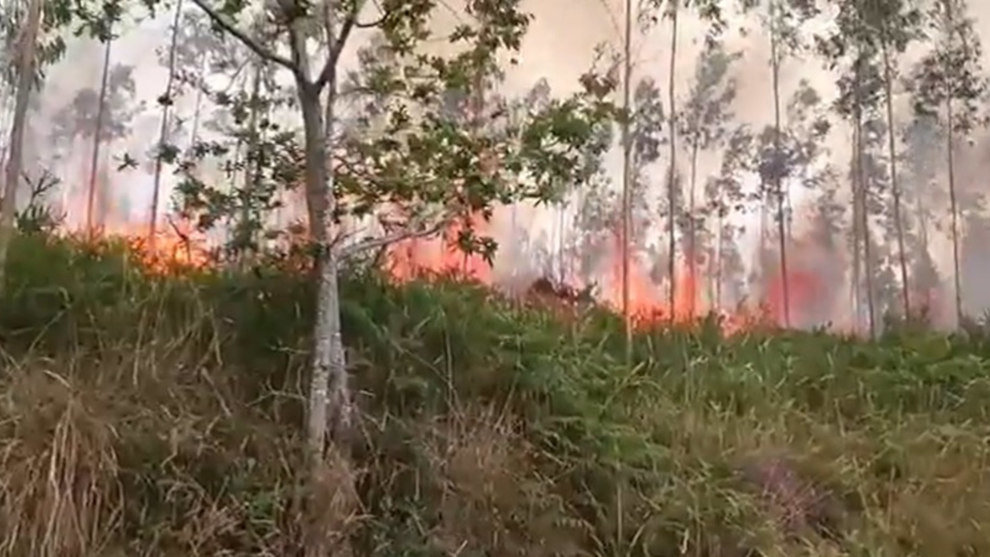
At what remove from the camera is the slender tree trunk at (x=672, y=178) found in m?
4.66

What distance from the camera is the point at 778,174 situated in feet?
16.0

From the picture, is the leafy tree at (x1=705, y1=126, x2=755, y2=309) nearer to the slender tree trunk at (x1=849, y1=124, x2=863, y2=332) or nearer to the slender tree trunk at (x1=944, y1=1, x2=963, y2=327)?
the slender tree trunk at (x1=849, y1=124, x2=863, y2=332)

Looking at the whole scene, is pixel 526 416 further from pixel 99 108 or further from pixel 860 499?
pixel 99 108

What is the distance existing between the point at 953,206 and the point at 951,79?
0.59 meters

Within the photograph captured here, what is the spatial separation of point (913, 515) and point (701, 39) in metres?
2.30

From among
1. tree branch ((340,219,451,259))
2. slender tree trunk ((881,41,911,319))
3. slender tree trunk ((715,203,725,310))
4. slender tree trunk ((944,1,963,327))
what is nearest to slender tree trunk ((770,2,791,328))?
slender tree trunk ((715,203,725,310))

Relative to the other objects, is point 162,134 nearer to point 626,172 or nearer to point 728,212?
point 626,172

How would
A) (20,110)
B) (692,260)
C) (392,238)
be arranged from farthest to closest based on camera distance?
(692,260)
(20,110)
(392,238)

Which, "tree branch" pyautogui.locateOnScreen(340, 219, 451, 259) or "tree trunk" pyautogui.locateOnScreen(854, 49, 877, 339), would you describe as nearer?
"tree branch" pyautogui.locateOnScreen(340, 219, 451, 259)

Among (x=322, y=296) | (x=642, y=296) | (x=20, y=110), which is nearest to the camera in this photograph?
(x=322, y=296)

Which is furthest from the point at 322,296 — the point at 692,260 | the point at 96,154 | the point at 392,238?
the point at 692,260

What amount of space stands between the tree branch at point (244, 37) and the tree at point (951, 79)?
3.14 m

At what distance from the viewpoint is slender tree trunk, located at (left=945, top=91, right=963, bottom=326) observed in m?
4.89

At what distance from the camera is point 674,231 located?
4684 mm
